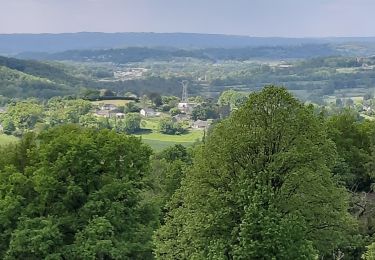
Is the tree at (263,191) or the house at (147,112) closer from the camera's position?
the tree at (263,191)

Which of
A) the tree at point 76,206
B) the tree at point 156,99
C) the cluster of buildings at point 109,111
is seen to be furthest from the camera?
the tree at point 156,99

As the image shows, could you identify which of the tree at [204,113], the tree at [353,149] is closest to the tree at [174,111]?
the tree at [204,113]

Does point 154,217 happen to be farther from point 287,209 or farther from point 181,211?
point 287,209

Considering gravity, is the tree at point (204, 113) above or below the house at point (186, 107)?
above

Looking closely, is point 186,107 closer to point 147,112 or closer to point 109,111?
point 147,112

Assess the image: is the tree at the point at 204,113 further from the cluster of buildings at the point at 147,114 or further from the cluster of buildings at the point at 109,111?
the cluster of buildings at the point at 109,111

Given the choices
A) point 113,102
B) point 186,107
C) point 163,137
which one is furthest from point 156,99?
point 163,137
